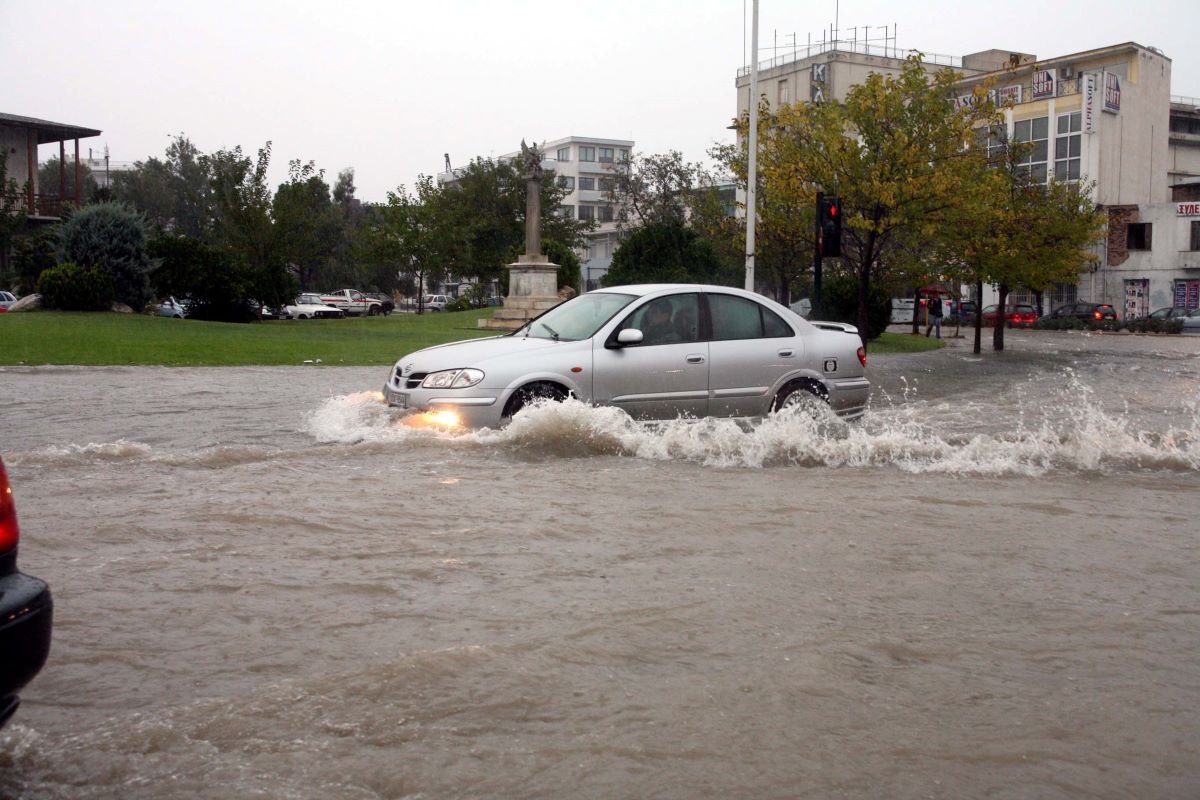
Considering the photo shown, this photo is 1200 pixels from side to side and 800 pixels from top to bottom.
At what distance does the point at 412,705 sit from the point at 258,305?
109ft

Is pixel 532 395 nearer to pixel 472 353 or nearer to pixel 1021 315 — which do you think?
pixel 472 353

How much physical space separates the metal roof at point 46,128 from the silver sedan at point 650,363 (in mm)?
43015

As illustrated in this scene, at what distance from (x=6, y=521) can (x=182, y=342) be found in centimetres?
2092

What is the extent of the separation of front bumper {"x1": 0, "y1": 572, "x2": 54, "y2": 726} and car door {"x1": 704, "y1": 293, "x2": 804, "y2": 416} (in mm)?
7420

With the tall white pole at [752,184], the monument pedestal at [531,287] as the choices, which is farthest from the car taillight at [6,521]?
the monument pedestal at [531,287]

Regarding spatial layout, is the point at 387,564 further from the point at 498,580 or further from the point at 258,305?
the point at 258,305

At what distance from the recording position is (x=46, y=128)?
47094mm

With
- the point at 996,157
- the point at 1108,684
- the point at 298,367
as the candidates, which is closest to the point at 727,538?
the point at 1108,684

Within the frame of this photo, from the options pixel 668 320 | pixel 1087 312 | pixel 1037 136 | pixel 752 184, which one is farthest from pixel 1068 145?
pixel 668 320

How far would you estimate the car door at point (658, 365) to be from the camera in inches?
383

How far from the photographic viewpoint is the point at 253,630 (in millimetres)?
4617

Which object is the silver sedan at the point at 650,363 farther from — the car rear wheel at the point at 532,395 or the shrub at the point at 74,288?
the shrub at the point at 74,288

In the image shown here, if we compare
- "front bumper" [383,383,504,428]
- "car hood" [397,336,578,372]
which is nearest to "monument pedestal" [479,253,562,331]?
"car hood" [397,336,578,372]

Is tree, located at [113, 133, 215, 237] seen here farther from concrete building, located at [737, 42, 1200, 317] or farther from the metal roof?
concrete building, located at [737, 42, 1200, 317]
